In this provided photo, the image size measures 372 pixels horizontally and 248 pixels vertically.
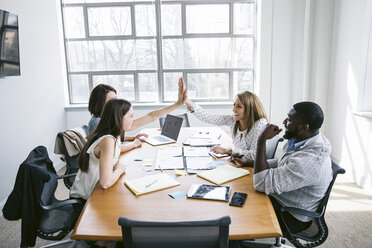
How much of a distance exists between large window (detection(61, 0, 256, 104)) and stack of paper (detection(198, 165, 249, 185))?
10.4 feet

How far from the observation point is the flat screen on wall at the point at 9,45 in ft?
9.45

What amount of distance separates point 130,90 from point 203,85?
4.15 ft

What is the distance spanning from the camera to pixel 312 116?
166 centimetres

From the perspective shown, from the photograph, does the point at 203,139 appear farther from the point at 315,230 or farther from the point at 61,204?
the point at 61,204

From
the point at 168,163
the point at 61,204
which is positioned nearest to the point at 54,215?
the point at 61,204

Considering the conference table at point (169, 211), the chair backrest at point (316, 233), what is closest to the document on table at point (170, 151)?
the conference table at point (169, 211)

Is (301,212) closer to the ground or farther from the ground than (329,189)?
closer to the ground

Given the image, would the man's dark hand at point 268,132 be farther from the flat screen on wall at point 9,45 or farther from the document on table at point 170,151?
the flat screen on wall at point 9,45

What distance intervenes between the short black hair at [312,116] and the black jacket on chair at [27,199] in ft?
5.03

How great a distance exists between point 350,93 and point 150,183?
10.4 ft

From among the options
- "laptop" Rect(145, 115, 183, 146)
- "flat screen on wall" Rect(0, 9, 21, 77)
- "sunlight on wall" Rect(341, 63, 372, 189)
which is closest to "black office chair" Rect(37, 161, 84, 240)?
"laptop" Rect(145, 115, 183, 146)

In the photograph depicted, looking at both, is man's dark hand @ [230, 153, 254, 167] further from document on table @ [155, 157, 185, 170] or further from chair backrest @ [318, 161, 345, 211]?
chair backrest @ [318, 161, 345, 211]

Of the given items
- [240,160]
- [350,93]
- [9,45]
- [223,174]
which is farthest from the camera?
[350,93]

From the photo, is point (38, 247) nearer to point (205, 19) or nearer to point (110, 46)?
point (110, 46)
